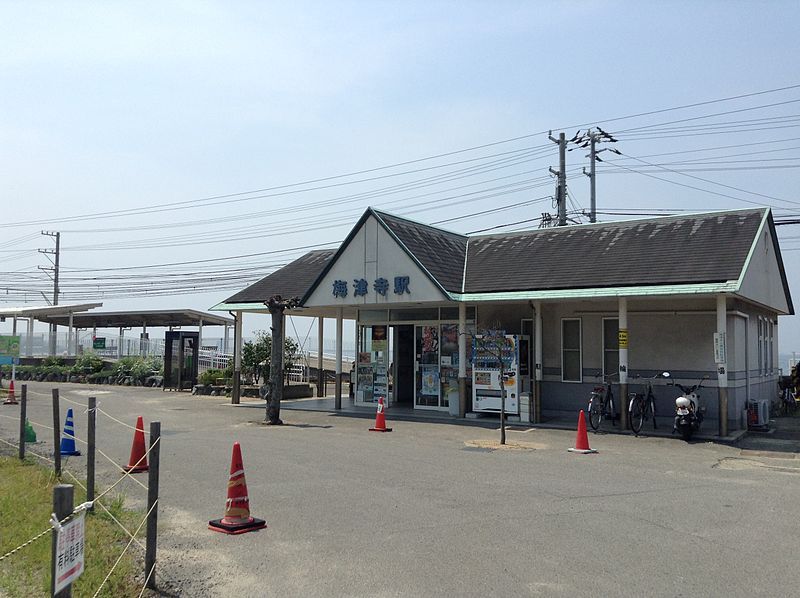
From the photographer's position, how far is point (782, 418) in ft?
71.1

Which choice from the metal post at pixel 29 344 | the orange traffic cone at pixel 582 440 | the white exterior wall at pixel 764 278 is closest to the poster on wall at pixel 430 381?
the orange traffic cone at pixel 582 440

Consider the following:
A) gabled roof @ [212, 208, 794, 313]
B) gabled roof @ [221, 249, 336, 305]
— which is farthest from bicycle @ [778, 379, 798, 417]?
gabled roof @ [221, 249, 336, 305]

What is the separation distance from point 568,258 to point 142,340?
32815mm

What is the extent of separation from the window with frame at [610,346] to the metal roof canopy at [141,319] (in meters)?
27.9

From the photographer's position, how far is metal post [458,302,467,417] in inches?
772

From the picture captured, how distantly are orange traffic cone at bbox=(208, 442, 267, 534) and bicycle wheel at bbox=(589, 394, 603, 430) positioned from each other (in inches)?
445

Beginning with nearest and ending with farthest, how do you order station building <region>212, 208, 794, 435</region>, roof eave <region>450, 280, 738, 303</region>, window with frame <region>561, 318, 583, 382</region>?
1. roof eave <region>450, 280, 738, 303</region>
2. station building <region>212, 208, 794, 435</region>
3. window with frame <region>561, 318, 583, 382</region>

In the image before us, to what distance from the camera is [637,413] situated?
1655 cm

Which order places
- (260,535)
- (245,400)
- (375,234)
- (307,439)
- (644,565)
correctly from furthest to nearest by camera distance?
(245,400) < (375,234) < (307,439) < (260,535) < (644,565)

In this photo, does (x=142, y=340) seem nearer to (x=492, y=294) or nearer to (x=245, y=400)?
(x=245, y=400)

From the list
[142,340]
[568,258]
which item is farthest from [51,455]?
[142,340]

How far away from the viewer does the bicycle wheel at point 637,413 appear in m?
16.4

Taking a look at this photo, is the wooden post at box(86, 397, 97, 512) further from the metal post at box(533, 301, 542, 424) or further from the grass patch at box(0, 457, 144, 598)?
the metal post at box(533, 301, 542, 424)

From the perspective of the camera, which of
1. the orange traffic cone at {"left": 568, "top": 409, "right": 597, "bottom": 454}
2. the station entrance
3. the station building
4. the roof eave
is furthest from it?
the station entrance
